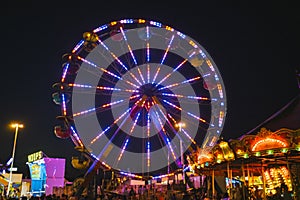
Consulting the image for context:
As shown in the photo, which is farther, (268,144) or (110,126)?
(110,126)

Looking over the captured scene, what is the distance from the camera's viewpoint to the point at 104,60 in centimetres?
1794

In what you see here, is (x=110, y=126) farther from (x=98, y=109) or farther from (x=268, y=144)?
(x=268, y=144)

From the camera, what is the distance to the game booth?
28.7 m

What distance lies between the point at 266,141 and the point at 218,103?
21.7 feet

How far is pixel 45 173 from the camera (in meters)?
31.1

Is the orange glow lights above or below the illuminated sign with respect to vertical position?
below

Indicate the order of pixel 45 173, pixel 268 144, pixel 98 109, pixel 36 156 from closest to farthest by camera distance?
pixel 268 144 < pixel 98 109 < pixel 45 173 < pixel 36 156

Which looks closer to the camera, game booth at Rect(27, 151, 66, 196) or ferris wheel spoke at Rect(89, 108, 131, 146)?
ferris wheel spoke at Rect(89, 108, 131, 146)

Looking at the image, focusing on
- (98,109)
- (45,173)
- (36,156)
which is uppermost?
(98,109)

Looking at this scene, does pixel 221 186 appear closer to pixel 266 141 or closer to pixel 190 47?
pixel 190 47

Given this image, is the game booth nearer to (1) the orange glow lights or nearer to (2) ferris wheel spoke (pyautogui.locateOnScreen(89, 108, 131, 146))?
(2) ferris wheel spoke (pyautogui.locateOnScreen(89, 108, 131, 146))

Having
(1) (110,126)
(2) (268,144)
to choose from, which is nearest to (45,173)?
(1) (110,126)

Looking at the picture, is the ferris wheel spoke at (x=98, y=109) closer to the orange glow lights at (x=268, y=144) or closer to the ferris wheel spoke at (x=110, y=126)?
the ferris wheel spoke at (x=110, y=126)

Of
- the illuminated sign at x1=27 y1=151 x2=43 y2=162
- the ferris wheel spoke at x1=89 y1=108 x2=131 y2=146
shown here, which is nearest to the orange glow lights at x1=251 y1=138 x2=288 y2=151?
the ferris wheel spoke at x1=89 y1=108 x2=131 y2=146
